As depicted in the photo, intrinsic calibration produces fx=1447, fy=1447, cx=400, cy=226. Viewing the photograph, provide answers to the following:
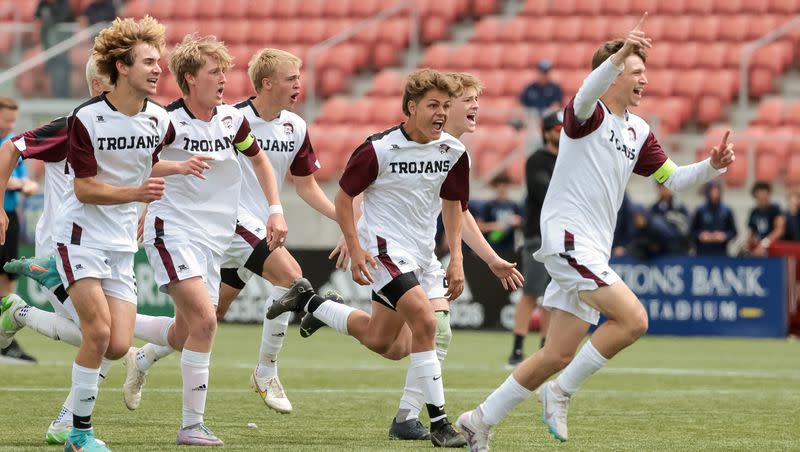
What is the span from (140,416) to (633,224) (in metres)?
9.55

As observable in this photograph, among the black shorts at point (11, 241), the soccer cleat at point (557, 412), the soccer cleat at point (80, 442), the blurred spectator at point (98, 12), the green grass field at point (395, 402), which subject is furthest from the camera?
the blurred spectator at point (98, 12)

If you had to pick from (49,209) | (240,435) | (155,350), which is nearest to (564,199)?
(240,435)

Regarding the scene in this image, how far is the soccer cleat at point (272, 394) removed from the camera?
29.5 ft

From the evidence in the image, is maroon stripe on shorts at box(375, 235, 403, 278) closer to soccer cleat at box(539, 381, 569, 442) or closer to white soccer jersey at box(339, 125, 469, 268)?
white soccer jersey at box(339, 125, 469, 268)

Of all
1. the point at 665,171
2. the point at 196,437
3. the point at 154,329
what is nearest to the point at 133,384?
the point at 154,329

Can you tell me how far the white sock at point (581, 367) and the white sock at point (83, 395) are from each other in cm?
228

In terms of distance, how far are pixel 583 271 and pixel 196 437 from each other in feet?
7.06

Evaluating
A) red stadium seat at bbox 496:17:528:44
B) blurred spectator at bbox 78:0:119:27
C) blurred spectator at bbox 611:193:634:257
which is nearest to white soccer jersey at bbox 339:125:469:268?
blurred spectator at bbox 611:193:634:257

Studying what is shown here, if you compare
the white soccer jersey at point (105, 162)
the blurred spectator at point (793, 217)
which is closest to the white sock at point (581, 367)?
the white soccer jersey at point (105, 162)

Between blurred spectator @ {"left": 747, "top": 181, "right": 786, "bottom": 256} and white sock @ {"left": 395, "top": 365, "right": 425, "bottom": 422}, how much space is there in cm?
1052

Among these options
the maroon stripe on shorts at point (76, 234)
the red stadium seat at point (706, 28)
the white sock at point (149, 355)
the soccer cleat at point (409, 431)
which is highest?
the red stadium seat at point (706, 28)

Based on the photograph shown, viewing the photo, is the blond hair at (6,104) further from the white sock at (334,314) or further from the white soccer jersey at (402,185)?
the white soccer jersey at (402,185)

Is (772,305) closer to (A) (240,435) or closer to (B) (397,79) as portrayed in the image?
(B) (397,79)

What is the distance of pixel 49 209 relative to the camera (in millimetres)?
9070
